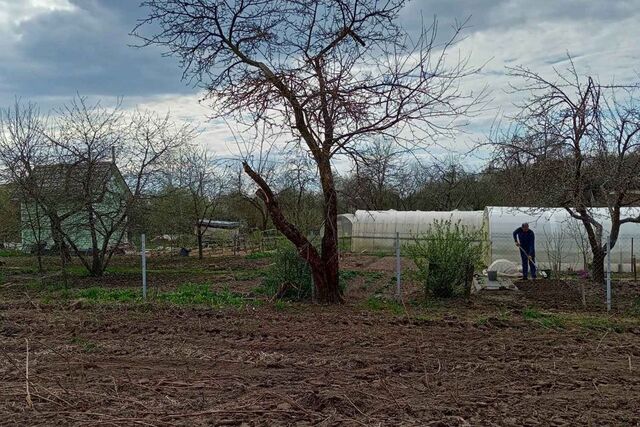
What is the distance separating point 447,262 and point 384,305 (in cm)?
185

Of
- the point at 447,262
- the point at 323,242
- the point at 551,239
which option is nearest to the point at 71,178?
the point at 323,242

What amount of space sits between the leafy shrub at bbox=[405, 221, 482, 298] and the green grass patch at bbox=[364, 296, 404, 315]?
1103 mm

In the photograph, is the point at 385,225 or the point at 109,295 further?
the point at 385,225

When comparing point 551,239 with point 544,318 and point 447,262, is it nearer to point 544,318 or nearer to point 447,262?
point 447,262

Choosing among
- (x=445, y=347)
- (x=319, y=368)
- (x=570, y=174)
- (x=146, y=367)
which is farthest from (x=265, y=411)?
(x=570, y=174)

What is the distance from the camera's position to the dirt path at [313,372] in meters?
4.85

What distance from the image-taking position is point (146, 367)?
21.7ft

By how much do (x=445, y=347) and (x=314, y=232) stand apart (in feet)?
17.5

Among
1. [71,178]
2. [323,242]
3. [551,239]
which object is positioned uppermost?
[71,178]

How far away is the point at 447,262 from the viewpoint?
1223 cm

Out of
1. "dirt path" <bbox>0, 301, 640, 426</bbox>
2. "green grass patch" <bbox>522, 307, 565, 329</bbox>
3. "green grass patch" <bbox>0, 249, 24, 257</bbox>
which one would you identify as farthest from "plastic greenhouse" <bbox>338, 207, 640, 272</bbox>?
"green grass patch" <bbox>0, 249, 24, 257</bbox>

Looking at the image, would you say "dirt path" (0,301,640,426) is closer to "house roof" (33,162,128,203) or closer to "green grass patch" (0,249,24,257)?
"house roof" (33,162,128,203)

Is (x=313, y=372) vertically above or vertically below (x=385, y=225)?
below

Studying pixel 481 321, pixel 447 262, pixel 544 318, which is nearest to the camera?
pixel 481 321
